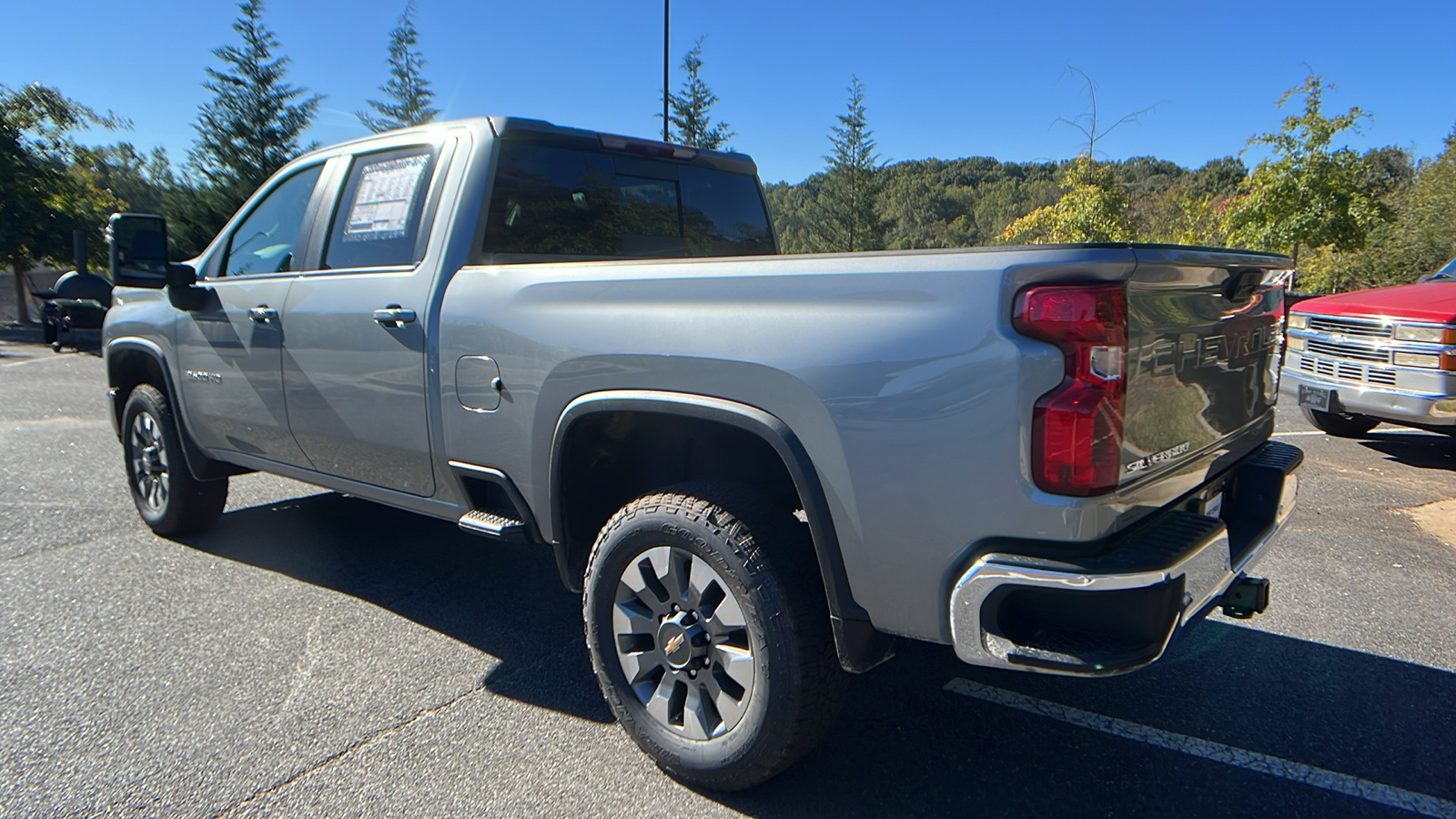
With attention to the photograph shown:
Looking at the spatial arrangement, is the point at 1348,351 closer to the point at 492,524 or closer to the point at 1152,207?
the point at 492,524

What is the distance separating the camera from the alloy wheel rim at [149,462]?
4788mm

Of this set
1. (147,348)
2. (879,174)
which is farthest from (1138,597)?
(879,174)

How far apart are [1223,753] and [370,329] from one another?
10.6 feet

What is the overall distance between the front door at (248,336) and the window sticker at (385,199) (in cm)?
39

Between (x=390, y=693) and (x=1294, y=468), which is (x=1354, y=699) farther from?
(x=390, y=693)

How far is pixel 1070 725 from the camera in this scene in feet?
9.59

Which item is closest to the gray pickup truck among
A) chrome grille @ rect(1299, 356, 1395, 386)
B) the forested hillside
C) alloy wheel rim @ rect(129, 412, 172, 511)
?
alloy wheel rim @ rect(129, 412, 172, 511)

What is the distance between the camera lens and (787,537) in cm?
241

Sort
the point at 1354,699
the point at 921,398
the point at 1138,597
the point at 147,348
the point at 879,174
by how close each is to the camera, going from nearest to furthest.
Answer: the point at 1138,597, the point at 921,398, the point at 1354,699, the point at 147,348, the point at 879,174

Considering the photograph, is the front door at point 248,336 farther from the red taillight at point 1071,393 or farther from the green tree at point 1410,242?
the green tree at point 1410,242

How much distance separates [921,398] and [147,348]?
4310 millimetres

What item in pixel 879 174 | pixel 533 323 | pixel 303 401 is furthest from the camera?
pixel 879 174

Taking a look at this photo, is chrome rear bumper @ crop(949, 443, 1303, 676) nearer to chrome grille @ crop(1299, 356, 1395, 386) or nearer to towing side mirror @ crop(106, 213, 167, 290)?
towing side mirror @ crop(106, 213, 167, 290)

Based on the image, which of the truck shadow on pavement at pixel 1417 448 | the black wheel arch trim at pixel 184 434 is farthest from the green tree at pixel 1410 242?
the black wheel arch trim at pixel 184 434
